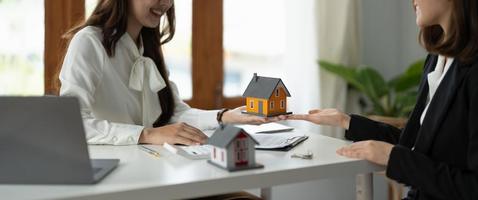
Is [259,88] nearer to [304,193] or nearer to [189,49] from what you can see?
[304,193]

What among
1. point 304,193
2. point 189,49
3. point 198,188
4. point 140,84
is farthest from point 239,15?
point 198,188

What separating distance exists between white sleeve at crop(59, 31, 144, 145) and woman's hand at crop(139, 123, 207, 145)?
0.09ft

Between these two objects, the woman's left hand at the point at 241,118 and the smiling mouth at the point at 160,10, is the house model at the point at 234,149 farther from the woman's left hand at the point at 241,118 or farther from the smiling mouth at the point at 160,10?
the smiling mouth at the point at 160,10

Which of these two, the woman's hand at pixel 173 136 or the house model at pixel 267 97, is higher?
the house model at pixel 267 97

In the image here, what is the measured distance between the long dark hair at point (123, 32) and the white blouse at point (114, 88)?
3cm

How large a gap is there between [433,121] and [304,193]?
5.41ft

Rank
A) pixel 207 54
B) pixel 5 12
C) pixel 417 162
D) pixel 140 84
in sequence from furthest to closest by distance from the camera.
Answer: pixel 207 54
pixel 5 12
pixel 140 84
pixel 417 162

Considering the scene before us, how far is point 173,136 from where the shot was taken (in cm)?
184

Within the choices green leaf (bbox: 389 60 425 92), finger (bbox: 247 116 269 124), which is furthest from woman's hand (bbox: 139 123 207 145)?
green leaf (bbox: 389 60 425 92)

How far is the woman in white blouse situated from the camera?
6.10 ft

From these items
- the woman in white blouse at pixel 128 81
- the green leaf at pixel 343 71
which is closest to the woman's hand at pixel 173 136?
the woman in white blouse at pixel 128 81

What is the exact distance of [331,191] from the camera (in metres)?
3.37

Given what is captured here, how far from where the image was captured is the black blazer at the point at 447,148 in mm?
1551

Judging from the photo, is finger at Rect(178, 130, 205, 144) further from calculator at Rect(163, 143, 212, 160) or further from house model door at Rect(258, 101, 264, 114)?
house model door at Rect(258, 101, 264, 114)
